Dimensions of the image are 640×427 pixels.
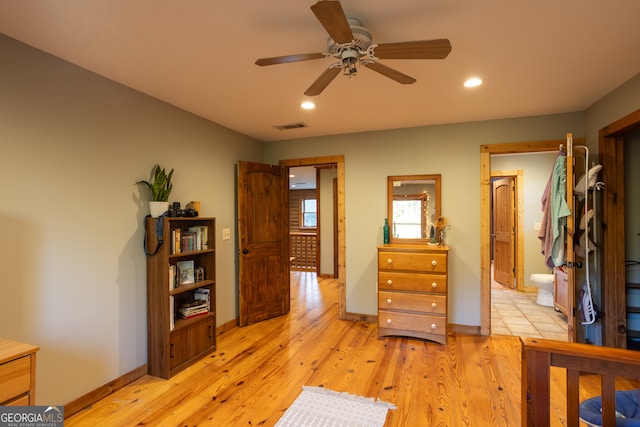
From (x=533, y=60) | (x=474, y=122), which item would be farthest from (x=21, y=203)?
(x=474, y=122)

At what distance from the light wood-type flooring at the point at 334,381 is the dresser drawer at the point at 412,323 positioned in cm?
14

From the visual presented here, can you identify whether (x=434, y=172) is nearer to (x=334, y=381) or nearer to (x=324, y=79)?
(x=324, y=79)

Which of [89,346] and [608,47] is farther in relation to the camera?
[89,346]

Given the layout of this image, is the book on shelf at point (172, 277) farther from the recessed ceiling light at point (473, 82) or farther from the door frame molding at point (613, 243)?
the door frame molding at point (613, 243)

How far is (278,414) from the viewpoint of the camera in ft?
6.84

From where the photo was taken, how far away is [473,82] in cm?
248

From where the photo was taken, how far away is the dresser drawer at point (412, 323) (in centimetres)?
318

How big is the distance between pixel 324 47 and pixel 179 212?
6.13 feet

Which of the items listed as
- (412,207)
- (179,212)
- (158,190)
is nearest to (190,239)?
(179,212)

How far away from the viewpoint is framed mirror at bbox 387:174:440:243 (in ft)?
12.1

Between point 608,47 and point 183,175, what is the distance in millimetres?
3537

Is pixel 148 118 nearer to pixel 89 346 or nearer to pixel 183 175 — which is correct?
pixel 183 175

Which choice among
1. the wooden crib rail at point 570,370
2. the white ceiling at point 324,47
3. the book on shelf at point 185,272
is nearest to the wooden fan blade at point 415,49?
the white ceiling at point 324,47

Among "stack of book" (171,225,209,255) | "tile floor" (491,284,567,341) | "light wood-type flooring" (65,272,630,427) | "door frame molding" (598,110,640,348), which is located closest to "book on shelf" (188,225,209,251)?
"stack of book" (171,225,209,255)
